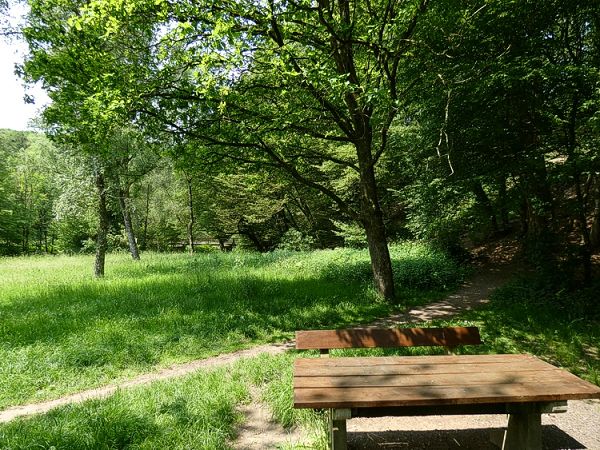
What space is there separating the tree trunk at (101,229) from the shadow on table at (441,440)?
12696 millimetres

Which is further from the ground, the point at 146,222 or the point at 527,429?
the point at 146,222

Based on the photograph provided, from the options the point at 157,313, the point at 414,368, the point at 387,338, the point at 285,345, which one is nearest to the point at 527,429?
the point at 414,368

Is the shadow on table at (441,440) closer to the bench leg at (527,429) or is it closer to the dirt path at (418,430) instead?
the dirt path at (418,430)

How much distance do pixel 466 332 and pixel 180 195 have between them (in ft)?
98.1

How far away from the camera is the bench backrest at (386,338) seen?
184 inches

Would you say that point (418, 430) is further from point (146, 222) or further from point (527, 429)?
point (146, 222)

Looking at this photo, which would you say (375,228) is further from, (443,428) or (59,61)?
(59,61)

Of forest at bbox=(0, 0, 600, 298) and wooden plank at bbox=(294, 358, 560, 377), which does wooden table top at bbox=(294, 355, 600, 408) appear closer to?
wooden plank at bbox=(294, 358, 560, 377)

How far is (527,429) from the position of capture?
3.18 meters

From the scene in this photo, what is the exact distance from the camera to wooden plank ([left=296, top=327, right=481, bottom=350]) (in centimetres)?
466

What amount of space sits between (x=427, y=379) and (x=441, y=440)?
1.06 metres

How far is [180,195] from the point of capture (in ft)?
103

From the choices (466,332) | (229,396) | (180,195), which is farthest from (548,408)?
(180,195)

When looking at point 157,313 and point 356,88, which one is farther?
A: point 157,313
